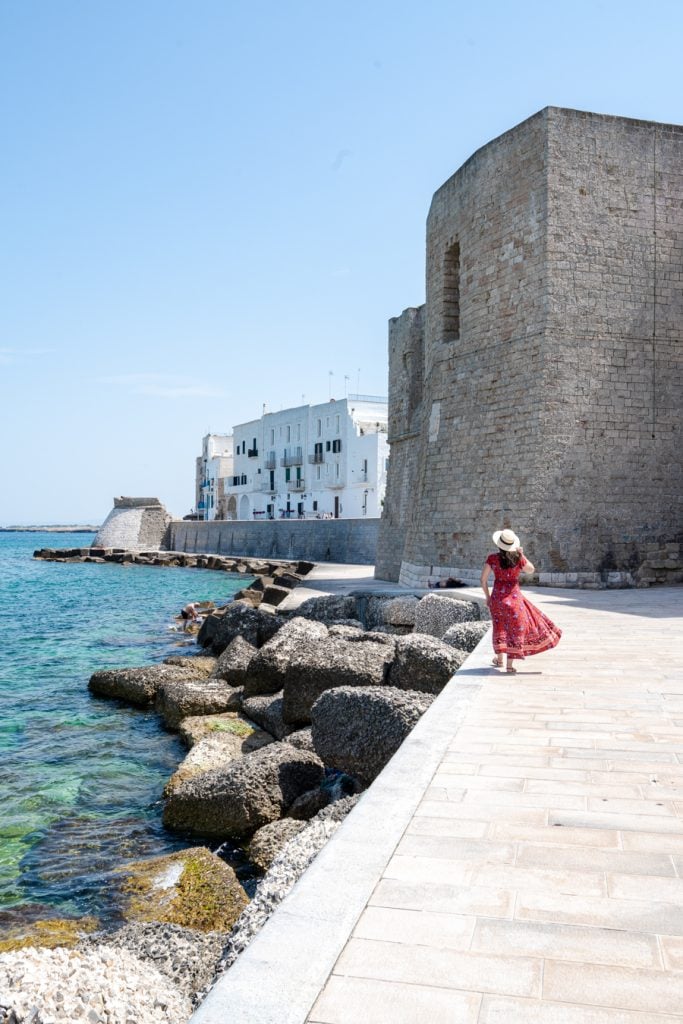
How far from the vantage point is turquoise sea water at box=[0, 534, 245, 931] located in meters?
5.97

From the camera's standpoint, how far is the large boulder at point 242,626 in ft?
43.1

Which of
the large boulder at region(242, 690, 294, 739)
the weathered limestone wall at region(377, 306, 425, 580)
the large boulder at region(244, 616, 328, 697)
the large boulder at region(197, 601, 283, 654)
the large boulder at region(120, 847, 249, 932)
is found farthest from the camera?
the weathered limestone wall at region(377, 306, 425, 580)

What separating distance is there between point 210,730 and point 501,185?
10661mm

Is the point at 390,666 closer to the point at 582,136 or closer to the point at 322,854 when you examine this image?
the point at 322,854

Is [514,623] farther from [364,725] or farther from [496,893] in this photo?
[496,893]

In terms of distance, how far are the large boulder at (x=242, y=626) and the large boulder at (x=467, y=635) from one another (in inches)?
189

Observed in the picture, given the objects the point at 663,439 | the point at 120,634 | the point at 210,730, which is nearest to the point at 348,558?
the point at 120,634

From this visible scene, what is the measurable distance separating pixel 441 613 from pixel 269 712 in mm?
2898

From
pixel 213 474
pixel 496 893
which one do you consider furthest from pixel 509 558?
pixel 213 474

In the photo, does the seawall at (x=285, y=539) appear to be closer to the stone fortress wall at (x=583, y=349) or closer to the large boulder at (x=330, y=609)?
the stone fortress wall at (x=583, y=349)

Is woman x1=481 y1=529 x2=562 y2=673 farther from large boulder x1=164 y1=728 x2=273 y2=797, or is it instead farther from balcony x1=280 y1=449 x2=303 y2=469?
balcony x1=280 y1=449 x2=303 y2=469

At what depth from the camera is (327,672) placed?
7.73 m

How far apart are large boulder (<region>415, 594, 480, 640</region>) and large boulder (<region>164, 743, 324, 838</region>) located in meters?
4.15

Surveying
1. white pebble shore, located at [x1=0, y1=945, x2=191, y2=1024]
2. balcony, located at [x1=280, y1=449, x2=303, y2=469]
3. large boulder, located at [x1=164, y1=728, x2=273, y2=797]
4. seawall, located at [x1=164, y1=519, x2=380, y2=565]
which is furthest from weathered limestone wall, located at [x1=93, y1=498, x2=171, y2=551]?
white pebble shore, located at [x1=0, y1=945, x2=191, y2=1024]
